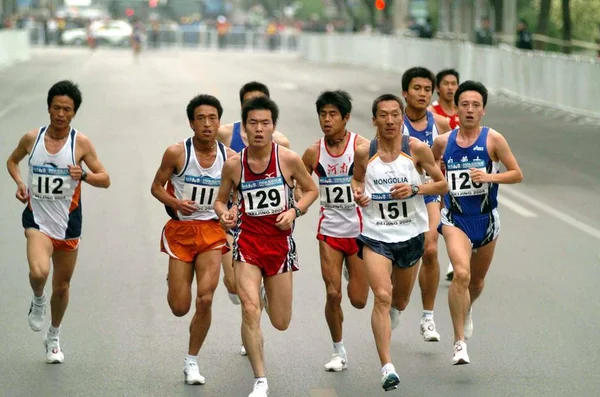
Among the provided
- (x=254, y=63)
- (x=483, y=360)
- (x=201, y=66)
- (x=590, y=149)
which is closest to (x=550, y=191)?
(x=590, y=149)

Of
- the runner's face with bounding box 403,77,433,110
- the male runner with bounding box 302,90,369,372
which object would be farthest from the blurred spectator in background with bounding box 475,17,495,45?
the male runner with bounding box 302,90,369,372

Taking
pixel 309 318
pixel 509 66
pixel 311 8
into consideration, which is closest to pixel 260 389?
pixel 309 318

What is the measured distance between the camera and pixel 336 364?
31.7ft

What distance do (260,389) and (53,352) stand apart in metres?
2.06

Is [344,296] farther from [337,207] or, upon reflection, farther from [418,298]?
[337,207]

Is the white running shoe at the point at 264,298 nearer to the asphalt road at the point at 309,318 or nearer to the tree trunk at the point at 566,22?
the asphalt road at the point at 309,318

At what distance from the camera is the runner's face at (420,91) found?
1123 centimetres

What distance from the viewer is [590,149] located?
24.5 m

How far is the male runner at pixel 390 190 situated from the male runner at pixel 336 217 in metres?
0.37

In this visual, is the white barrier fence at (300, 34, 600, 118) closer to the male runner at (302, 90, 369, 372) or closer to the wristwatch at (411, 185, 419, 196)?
the male runner at (302, 90, 369, 372)

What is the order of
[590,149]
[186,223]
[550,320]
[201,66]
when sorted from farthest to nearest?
1. [201,66]
2. [590,149]
3. [550,320]
4. [186,223]

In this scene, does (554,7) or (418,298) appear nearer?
(418,298)

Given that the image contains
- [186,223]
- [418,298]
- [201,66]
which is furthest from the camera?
[201,66]

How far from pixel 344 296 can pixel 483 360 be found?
282 cm
